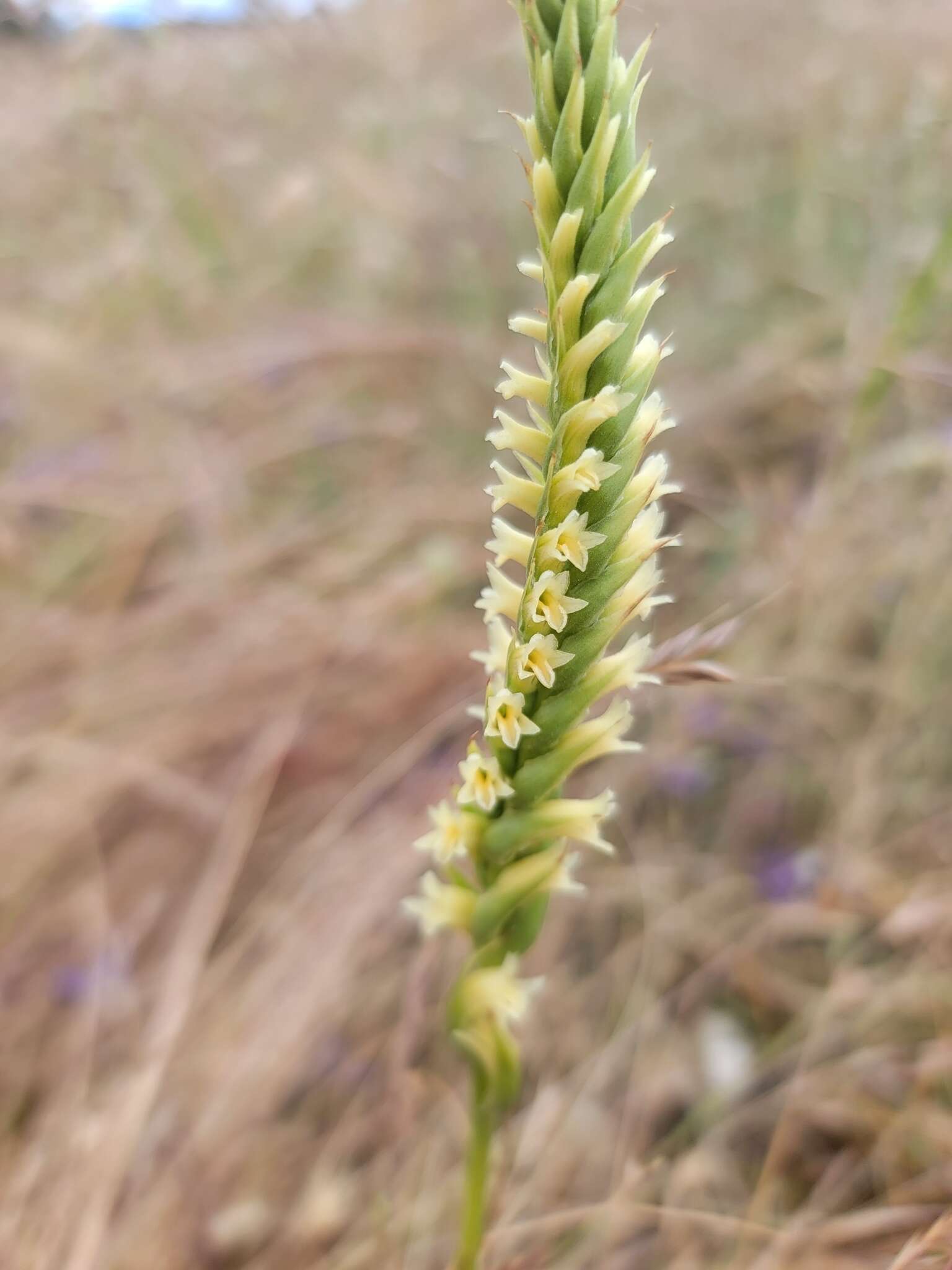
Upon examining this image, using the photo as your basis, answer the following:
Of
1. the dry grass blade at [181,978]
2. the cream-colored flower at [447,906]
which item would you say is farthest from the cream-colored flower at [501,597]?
the dry grass blade at [181,978]

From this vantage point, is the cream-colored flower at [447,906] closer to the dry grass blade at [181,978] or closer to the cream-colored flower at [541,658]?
the cream-colored flower at [541,658]

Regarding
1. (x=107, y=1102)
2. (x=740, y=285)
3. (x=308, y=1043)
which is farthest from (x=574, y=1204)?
(x=740, y=285)

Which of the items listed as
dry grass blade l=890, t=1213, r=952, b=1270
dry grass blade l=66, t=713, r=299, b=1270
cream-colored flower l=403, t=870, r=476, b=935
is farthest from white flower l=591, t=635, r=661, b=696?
dry grass blade l=66, t=713, r=299, b=1270

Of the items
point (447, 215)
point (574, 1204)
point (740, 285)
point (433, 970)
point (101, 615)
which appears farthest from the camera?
point (447, 215)

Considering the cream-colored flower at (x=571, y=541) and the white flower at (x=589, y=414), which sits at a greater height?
the white flower at (x=589, y=414)

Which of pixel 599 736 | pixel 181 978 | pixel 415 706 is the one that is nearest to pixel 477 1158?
pixel 599 736

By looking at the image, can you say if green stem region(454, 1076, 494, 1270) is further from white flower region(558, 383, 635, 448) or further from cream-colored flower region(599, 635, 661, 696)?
white flower region(558, 383, 635, 448)

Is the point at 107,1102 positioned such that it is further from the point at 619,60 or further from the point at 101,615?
the point at 619,60
